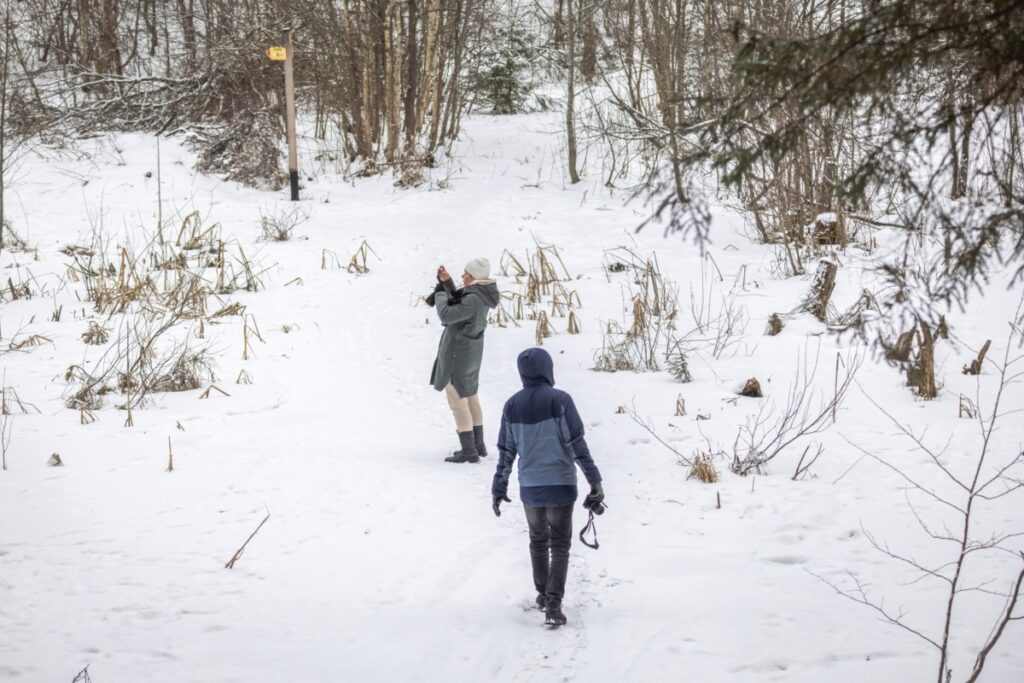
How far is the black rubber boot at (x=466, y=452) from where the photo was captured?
6.71 m

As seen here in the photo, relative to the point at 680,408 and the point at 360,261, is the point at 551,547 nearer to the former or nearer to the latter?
the point at 680,408

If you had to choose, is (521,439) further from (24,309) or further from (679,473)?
(24,309)

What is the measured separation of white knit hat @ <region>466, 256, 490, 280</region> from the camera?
6371 millimetres

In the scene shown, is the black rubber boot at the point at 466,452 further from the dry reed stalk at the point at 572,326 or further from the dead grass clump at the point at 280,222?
the dead grass clump at the point at 280,222

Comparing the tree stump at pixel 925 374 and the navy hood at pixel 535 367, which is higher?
the navy hood at pixel 535 367

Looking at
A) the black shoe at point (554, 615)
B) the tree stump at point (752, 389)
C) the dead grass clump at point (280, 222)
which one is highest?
the dead grass clump at point (280, 222)

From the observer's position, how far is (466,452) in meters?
6.74

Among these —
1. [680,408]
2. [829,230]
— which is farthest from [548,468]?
[829,230]

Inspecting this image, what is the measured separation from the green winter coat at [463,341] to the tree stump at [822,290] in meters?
4.58

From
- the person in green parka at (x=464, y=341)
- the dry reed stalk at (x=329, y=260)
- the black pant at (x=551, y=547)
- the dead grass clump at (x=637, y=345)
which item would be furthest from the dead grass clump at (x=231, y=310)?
the black pant at (x=551, y=547)

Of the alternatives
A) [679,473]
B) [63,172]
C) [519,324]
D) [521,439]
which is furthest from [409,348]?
[63,172]

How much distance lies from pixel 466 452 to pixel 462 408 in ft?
1.23

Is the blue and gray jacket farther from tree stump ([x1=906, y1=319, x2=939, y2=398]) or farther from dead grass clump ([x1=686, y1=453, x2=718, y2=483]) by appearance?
tree stump ([x1=906, y1=319, x2=939, y2=398])

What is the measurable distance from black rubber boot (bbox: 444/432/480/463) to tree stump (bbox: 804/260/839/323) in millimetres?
4719
